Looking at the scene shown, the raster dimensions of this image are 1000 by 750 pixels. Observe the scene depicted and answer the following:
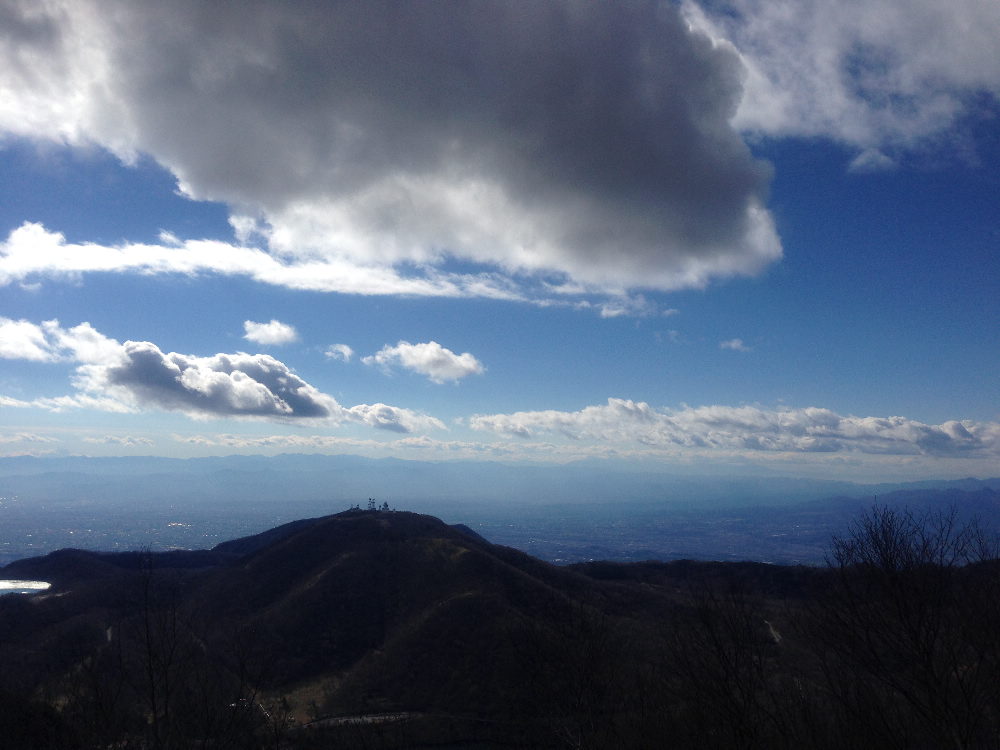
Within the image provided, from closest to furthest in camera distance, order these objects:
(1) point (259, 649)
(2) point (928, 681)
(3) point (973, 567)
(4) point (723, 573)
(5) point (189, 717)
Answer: (2) point (928, 681), (3) point (973, 567), (5) point (189, 717), (1) point (259, 649), (4) point (723, 573)

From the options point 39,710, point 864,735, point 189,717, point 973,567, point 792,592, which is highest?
point 973,567

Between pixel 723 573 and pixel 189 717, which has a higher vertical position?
pixel 189 717

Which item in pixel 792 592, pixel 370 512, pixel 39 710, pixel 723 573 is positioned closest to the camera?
pixel 39 710

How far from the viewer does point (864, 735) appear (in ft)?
57.7

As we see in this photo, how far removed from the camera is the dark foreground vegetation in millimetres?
17578

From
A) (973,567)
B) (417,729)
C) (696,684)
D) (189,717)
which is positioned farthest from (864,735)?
(417,729)

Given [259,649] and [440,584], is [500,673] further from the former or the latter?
[259,649]

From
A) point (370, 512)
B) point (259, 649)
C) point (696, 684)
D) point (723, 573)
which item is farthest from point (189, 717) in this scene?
point (723, 573)

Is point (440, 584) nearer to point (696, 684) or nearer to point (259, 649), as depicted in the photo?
point (259, 649)

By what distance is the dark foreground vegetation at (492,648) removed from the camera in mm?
17578

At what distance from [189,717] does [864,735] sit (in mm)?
26692

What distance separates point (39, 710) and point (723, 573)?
104 meters

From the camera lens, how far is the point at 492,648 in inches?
2344

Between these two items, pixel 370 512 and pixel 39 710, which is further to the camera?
pixel 370 512
